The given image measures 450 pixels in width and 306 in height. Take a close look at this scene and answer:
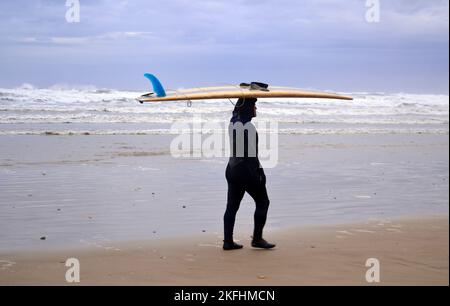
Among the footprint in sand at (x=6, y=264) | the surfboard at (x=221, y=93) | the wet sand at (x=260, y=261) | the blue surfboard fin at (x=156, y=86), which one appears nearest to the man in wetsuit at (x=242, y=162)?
the surfboard at (x=221, y=93)

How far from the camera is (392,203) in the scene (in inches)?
396

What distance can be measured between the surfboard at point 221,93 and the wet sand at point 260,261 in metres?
1.67

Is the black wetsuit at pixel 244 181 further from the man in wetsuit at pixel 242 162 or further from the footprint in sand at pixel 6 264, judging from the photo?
the footprint in sand at pixel 6 264

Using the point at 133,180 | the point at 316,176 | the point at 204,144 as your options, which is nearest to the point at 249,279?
the point at 133,180

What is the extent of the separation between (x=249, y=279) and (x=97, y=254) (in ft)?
5.91

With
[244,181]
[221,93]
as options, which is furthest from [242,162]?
[221,93]

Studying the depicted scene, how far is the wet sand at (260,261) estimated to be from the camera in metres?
5.78

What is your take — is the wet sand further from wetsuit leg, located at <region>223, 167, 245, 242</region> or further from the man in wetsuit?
the man in wetsuit

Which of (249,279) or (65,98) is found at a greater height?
(65,98)

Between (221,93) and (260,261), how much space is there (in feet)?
5.94

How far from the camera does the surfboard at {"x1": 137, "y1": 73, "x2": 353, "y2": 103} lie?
644 centimetres

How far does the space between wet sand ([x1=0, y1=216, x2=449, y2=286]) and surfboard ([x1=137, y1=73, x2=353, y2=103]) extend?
5.47 feet

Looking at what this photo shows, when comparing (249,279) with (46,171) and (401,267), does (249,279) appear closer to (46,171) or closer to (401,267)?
(401,267)

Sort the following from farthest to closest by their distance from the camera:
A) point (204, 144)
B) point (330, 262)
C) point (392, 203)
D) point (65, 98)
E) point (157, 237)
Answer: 1. point (65, 98)
2. point (204, 144)
3. point (392, 203)
4. point (157, 237)
5. point (330, 262)
